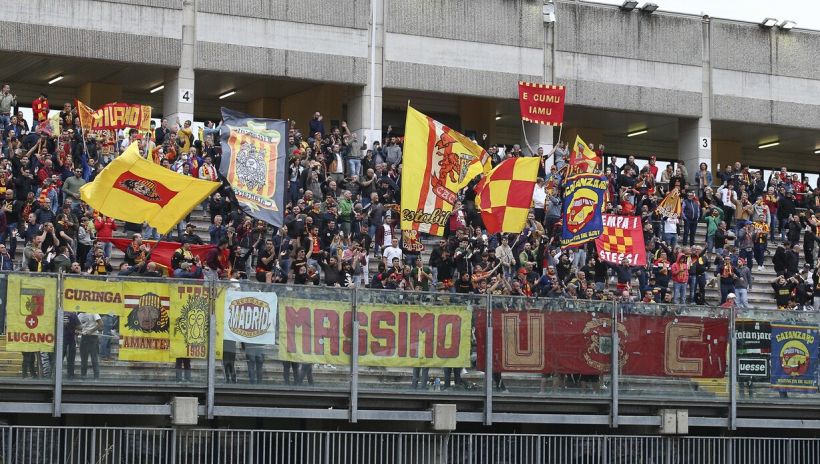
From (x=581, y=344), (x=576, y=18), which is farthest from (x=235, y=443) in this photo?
(x=576, y=18)

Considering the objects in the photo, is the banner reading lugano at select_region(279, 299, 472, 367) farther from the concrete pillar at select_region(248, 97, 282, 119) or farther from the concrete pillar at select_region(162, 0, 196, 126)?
the concrete pillar at select_region(248, 97, 282, 119)

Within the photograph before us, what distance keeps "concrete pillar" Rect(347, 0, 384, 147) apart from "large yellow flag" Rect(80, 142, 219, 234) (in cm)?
1737

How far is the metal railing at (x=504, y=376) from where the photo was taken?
85.1 feet

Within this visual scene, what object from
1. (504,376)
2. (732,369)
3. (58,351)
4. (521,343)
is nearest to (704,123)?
(732,369)

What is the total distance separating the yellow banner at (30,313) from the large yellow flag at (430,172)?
9.18 metres

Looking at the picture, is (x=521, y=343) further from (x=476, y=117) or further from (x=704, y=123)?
(x=704, y=123)

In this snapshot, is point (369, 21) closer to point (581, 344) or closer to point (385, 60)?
point (385, 60)

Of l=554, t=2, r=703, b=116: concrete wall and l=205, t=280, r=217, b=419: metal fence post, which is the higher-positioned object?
l=554, t=2, r=703, b=116: concrete wall

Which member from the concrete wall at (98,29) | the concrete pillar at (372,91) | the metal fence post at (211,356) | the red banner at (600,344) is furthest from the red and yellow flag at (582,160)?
the metal fence post at (211,356)

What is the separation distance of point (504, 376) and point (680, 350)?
133 inches

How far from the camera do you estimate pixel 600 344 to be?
28.9m

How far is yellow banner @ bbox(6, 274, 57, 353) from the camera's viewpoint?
24703 mm

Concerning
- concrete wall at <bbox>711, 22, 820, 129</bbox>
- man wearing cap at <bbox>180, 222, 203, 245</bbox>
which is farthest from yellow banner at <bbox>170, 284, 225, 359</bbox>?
concrete wall at <bbox>711, 22, 820, 129</bbox>

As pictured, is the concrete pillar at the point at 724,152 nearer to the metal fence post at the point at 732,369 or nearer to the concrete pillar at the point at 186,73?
the concrete pillar at the point at 186,73
